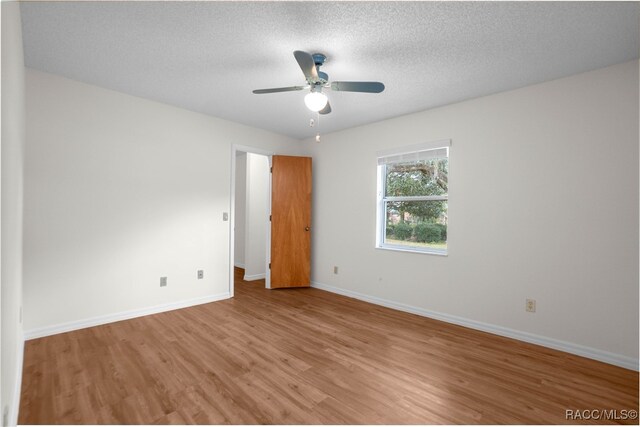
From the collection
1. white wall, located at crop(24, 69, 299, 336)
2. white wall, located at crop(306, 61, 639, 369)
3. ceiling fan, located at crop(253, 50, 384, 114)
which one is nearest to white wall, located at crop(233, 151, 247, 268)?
white wall, located at crop(24, 69, 299, 336)

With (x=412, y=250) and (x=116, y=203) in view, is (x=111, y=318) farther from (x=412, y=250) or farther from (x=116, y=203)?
(x=412, y=250)

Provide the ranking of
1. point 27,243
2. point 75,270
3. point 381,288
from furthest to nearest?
point 381,288 < point 75,270 < point 27,243

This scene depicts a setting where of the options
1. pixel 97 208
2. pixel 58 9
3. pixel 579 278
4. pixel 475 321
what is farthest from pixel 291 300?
pixel 58 9

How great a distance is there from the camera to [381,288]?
418 cm

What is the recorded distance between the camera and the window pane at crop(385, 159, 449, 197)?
12.4ft

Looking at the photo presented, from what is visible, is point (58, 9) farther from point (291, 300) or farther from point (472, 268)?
point (472, 268)

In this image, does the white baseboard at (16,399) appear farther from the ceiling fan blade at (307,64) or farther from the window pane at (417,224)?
the window pane at (417,224)

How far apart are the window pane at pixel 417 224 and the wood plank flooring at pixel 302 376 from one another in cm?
106

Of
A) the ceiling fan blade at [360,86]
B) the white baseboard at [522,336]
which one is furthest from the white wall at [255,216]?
the ceiling fan blade at [360,86]

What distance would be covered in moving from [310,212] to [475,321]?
285cm

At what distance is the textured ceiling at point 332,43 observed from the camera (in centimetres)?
195

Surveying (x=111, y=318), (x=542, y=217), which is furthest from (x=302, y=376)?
(x=542, y=217)

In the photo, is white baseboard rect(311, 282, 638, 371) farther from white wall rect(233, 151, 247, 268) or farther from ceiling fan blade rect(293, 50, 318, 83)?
white wall rect(233, 151, 247, 268)

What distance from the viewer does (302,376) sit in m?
2.29
